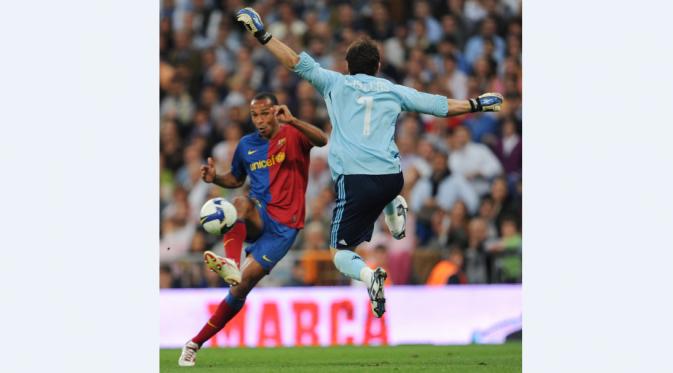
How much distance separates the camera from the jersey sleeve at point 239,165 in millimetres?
9562

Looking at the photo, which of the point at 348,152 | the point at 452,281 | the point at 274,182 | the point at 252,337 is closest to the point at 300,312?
the point at 252,337

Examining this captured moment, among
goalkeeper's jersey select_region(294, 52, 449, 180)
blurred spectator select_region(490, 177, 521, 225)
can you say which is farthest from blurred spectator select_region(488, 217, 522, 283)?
goalkeeper's jersey select_region(294, 52, 449, 180)

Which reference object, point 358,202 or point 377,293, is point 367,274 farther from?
point 358,202

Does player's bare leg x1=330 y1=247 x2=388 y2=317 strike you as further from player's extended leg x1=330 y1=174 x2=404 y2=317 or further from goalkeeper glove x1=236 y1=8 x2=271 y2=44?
goalkeeper glove x1=236 y1=8 x2=271 y2=44

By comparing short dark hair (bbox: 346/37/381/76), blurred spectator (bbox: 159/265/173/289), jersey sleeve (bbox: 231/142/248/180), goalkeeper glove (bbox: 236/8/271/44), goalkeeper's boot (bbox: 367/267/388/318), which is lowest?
blurred spectator (bbox: 159/265/173/289)

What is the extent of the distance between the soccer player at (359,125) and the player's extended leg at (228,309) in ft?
4.39

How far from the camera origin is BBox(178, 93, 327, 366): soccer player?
9312 millimetres

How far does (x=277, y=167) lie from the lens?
951 cm

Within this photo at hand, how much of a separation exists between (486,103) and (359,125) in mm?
941

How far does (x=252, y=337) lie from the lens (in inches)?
499

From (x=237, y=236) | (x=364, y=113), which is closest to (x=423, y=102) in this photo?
(x=364, y=113)

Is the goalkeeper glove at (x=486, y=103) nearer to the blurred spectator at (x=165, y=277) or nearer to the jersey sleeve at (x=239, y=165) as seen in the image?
the jersey sleeve at (x=239, y=165)

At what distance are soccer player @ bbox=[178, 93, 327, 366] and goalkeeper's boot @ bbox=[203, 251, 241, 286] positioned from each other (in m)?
0.65

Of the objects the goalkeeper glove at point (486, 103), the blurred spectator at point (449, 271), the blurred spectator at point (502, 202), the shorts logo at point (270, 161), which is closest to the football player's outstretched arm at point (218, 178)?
the shorts logo at point (270, 161)
